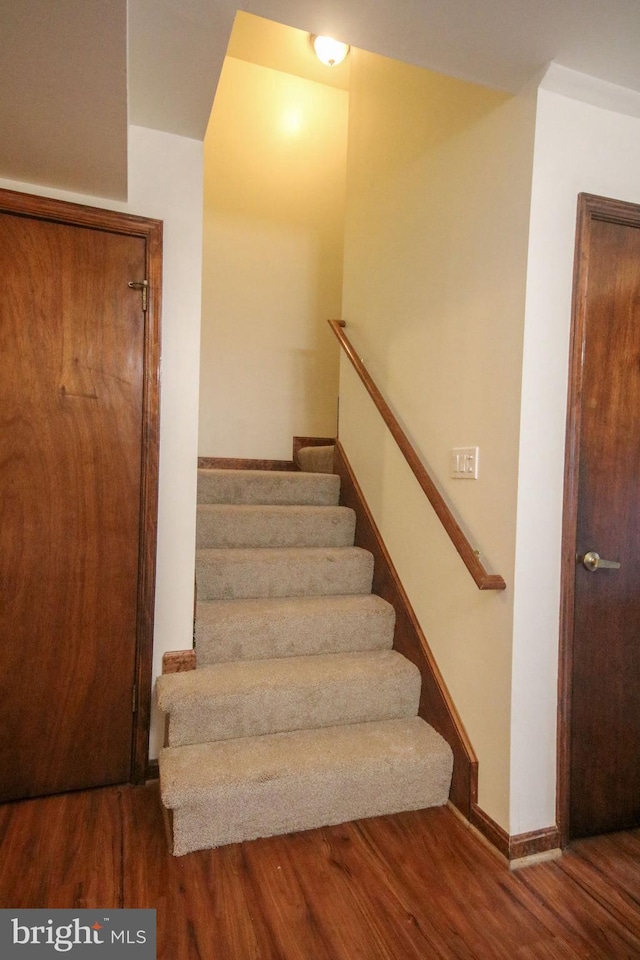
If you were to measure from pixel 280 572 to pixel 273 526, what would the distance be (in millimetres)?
308

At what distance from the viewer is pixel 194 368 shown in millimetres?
1946

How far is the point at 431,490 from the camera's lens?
1.96 meters

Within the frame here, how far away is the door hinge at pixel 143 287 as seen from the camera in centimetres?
187

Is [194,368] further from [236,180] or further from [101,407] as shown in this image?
[236,180]

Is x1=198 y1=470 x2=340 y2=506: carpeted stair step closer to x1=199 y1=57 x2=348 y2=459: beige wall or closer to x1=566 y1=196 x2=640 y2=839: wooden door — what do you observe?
x1=199 y1=57 x2=348 y2=459: beige wall

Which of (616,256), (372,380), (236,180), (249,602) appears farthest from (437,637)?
(236,180)

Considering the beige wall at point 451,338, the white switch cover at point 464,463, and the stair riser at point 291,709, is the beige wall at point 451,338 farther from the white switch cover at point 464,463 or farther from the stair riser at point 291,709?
the stair riser at point 291,709

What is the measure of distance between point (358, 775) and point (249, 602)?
0.83m

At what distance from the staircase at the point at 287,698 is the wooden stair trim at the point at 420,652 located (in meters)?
0.04

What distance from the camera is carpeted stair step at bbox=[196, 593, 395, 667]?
2.05 metres

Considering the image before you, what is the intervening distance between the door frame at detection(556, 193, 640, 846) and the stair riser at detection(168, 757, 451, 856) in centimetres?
38

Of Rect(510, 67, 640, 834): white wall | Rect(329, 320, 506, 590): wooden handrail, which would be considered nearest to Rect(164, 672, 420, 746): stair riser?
Rect(510, 67, 640, 834): white wall

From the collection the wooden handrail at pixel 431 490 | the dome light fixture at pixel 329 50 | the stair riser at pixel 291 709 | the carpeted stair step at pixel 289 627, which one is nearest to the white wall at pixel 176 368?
the carpeted stair step at pixel 289 627

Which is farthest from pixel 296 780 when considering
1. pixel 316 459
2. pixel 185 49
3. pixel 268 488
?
pixel 185 49
